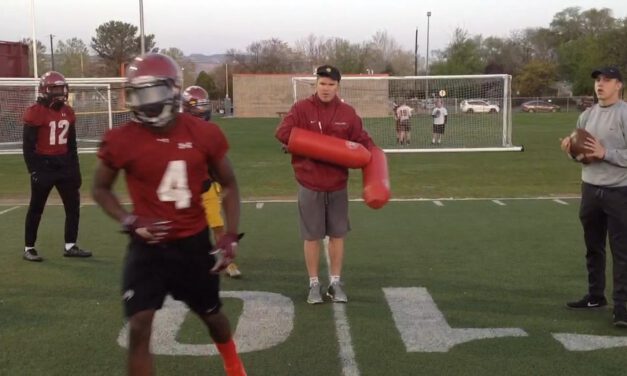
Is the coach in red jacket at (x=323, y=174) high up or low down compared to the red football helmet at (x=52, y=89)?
down

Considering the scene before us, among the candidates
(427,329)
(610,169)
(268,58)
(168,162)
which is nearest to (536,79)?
(268,58)

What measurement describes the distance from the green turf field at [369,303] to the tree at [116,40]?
81.4 metres

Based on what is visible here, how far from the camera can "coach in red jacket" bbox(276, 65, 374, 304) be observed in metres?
5.49

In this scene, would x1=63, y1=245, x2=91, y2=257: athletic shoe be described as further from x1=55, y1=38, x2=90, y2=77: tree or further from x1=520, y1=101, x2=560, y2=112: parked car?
x1=55, y1=38, x2=90, y2=77: tree

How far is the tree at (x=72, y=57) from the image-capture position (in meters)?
80.4

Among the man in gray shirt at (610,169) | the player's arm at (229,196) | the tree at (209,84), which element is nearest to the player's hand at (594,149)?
the man in gray shirt at (610,169)

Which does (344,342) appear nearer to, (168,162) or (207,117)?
(168,162)

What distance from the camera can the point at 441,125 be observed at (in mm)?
22266

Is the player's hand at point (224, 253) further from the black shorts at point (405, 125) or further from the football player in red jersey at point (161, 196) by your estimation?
the black shorts at point (405, 125)

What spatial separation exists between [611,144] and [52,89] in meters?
5.48

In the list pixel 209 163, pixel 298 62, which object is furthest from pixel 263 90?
pixel 209 163

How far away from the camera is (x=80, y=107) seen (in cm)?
2528

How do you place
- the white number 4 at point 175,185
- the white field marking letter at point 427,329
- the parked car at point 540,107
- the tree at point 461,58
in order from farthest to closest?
the tree at point 461,58 → the parked car at point 540,107 → the white field marking letter at point 427,329 → the white number 4 at point 175,185

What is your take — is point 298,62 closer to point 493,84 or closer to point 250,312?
point 493,84
